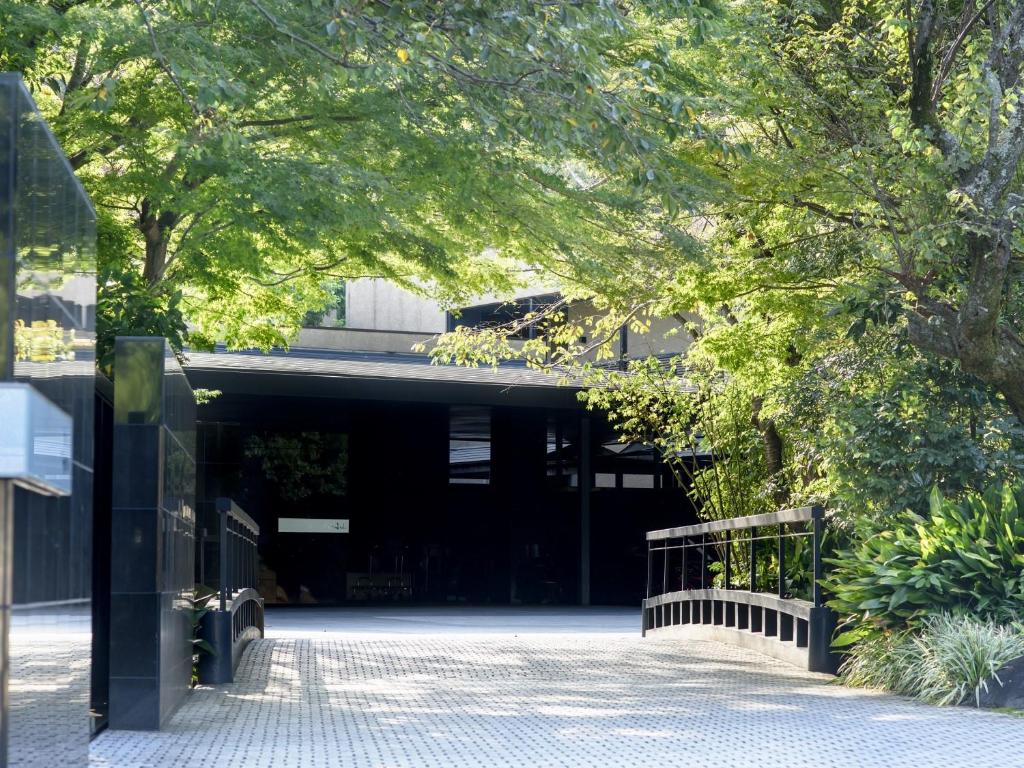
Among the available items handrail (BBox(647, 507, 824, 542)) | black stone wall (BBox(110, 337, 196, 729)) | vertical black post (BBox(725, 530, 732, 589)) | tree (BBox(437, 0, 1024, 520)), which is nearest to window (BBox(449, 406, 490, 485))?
vertical black post (BBox(725, 530, 732, 589))

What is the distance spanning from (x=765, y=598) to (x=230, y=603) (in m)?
5.28

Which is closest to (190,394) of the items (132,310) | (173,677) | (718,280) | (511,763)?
(132,310)

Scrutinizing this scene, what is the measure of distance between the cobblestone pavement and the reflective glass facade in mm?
1621

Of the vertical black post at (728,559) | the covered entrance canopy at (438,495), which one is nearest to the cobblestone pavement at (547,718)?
the vertical black post at (728,559)

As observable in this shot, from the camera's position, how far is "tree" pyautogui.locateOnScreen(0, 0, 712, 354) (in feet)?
25.1

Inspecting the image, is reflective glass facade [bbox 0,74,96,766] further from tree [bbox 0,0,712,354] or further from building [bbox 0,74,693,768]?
tree [bbox 0,0,712,354]

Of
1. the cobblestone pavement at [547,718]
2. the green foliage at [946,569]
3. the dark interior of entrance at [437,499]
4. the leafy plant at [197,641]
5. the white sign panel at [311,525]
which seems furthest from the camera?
the white sign panel at [311,525]

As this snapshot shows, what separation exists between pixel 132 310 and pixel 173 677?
2846 mm

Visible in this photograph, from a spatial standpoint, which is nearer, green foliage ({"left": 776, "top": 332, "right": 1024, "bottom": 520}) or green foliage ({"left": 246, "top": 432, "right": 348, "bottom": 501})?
green foliage ({"left": 776, "top": 332, "right": 1024, "bottom": 520})

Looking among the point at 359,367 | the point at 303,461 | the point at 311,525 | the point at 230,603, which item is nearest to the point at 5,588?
the point at 230,603

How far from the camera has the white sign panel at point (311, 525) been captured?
96.3 feet

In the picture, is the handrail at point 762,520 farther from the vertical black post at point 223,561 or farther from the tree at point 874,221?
the vertical black post at point 223,561

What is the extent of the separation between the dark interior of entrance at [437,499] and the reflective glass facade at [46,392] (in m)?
22.8

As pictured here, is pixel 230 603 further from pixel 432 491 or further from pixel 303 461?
pixel 432 491
